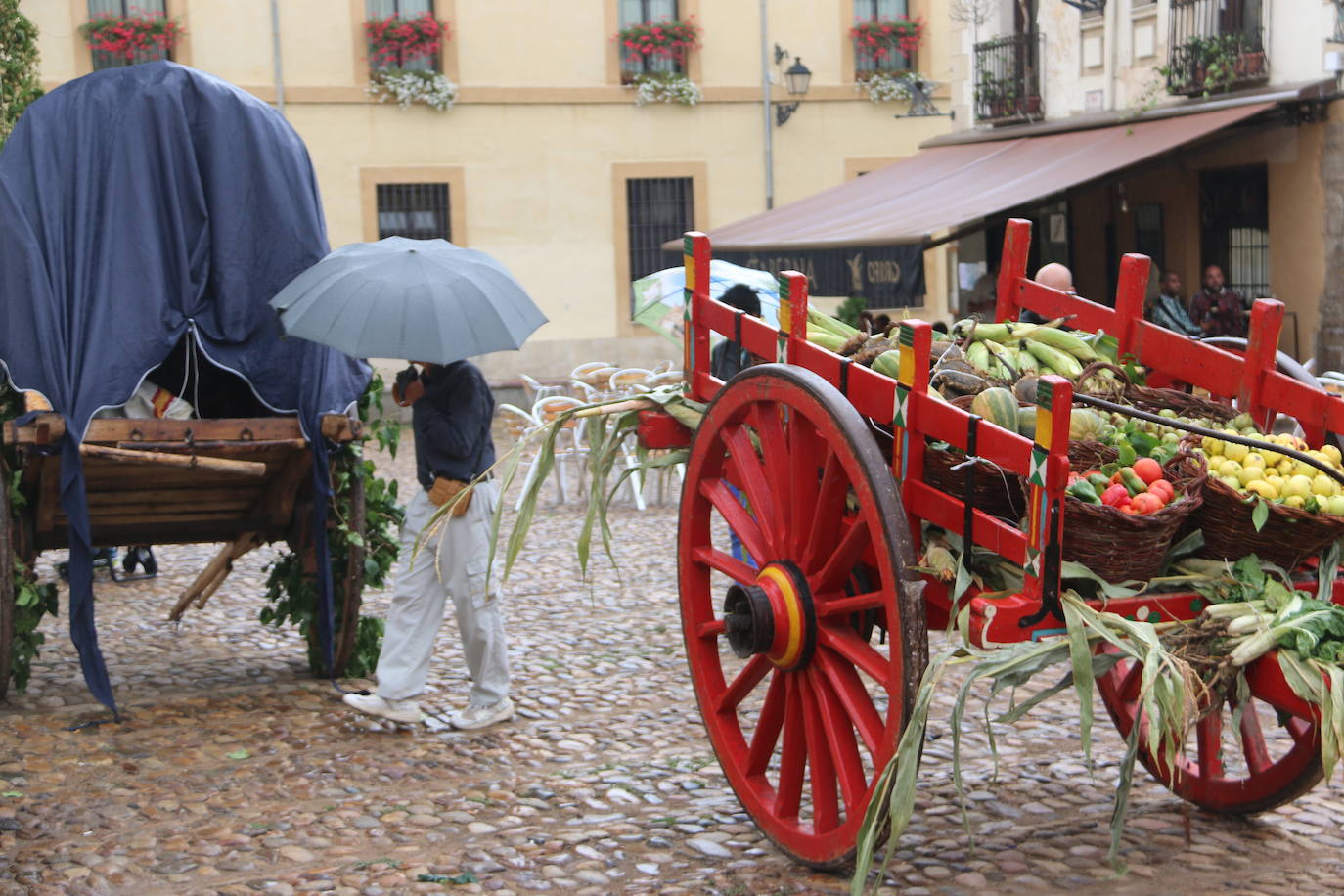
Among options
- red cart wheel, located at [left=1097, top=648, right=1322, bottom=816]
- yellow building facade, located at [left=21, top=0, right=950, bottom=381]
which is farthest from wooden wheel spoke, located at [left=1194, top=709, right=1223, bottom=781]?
yellow building facade, located at [left=21, top=0, right=950, bottom=381]

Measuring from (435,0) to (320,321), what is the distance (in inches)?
665

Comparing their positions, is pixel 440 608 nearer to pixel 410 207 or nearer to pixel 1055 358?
pixel 1055 358

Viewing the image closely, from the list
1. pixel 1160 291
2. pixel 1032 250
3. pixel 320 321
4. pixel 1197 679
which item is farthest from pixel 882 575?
pixel 1032 250

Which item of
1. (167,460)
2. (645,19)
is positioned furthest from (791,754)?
(645,19)

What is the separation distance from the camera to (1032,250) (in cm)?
1762

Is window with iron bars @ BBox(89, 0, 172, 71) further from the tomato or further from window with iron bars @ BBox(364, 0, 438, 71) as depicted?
the tomato

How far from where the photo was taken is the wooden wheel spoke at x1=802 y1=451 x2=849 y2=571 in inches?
157

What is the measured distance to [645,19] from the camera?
73.5 feet

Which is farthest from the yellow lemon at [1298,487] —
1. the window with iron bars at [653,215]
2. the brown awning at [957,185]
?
the window with iron bars at [653,215]

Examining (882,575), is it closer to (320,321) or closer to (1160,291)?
(320,321)

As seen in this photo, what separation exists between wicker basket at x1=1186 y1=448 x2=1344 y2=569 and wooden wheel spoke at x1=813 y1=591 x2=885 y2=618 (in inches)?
29.4

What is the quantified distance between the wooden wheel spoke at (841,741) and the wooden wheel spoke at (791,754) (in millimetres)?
127

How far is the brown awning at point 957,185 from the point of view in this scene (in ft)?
A: 42.4

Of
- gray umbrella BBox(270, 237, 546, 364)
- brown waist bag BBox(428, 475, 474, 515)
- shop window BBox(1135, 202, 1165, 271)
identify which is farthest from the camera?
shop window BBox(1135, 202, 1165, 271)
